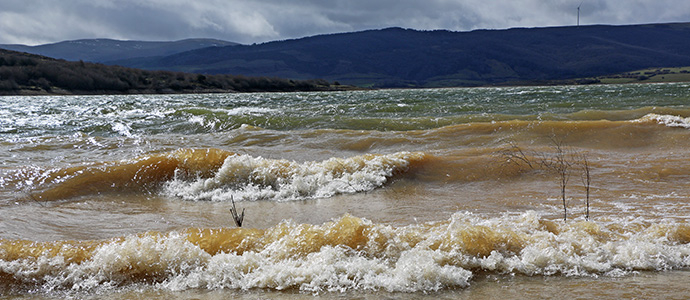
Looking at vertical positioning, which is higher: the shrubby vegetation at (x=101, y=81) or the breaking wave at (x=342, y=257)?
the shrubby vegetation at (x=101, y=81)

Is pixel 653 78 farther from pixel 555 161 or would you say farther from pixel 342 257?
pixel 342 257

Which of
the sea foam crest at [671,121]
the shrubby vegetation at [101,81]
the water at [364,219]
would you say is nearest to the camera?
the water at [364,219]

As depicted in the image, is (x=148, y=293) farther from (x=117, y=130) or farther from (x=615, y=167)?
(x=117, y=130)

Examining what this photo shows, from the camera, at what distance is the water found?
3982 millimetres

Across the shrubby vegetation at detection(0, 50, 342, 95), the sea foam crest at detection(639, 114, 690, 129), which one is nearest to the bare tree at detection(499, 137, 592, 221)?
the sea foam crest at detection(639, 114, 690, 129)

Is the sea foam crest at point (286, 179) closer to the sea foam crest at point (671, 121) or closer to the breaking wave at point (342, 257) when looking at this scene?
the breaking wave at point (342, 257)

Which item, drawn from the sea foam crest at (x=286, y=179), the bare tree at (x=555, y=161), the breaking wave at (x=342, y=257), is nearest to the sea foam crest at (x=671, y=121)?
the bare tree at (x=555, y=161)

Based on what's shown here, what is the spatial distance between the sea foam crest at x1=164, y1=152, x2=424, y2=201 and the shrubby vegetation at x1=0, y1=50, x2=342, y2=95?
7217 cm

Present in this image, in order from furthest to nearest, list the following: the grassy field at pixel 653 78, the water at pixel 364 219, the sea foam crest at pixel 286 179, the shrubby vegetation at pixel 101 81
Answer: the grassy field at pixel 653 78 → the shrubby vegetation at pixel 101 81 → the sea foam crest at pixel 286 179 → the water at pixel 364 219

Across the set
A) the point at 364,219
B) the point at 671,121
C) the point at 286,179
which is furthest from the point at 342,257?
the point at 671,121

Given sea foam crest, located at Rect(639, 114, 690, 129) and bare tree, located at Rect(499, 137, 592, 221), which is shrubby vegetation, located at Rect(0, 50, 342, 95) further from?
bare tree, located at Rect(499, 137, 592, 221)

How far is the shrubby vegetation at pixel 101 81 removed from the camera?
2906 inches

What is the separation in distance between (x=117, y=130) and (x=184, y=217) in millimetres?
14344

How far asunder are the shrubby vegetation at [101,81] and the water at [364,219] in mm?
69081
